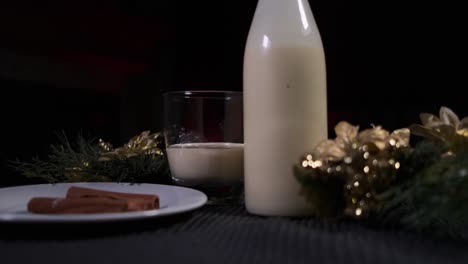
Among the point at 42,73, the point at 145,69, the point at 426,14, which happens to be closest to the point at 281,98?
the point at 426,14

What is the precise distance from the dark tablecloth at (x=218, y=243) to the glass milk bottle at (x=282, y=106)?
42mm

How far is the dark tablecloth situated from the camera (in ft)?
0.99

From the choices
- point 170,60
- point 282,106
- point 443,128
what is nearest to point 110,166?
point 282,106

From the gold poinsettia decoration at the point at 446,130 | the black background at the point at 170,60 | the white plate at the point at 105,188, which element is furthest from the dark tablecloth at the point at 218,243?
the black background at the point at 170,60

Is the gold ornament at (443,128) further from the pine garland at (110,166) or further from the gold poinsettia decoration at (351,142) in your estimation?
the pine garland at (110,166)

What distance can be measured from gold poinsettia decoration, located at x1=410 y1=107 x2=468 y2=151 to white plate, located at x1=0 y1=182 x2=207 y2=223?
222mm

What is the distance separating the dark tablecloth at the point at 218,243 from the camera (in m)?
0.30

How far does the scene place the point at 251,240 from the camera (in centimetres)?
35

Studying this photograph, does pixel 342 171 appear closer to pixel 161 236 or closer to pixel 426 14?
pixel 161 236

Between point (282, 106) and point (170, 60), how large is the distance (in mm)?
1608

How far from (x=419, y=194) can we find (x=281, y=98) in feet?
0.53

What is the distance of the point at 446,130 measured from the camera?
0.46 meters

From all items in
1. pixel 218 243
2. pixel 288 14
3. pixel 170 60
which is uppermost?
pixel 170 60

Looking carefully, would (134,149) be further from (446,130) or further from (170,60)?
(170,60)
